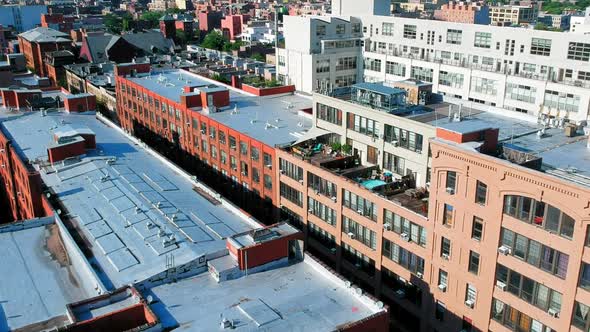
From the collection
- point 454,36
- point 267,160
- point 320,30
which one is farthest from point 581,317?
point 320,30

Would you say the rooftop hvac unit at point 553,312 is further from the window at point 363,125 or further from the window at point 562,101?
the window at point 562,101

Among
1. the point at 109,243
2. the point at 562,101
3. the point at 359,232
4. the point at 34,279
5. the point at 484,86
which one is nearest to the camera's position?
the point at 34,279

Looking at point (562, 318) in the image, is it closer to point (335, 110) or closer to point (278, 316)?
point (278, 316)

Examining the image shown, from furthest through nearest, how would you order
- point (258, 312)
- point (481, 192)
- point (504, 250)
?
point (481, 192), point (504, 250), point (258, 312)

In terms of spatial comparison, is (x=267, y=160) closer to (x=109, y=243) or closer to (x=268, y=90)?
(x=109, y=243)

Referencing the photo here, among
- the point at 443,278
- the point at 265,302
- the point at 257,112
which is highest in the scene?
the point at 257,112

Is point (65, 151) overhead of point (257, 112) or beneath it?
beneath

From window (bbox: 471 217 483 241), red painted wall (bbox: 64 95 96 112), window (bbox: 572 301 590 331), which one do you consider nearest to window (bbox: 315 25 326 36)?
red painted wall (bbox: 64 95 96 112)
